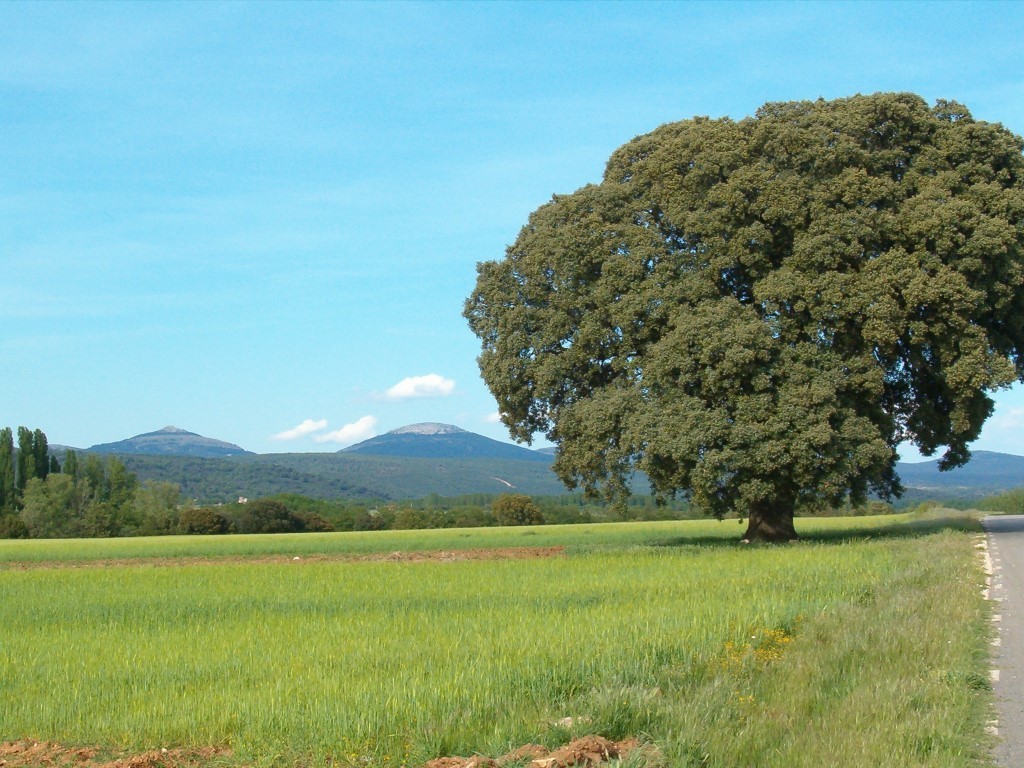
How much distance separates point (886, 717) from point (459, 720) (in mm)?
3340

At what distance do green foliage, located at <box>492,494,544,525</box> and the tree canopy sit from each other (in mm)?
45901

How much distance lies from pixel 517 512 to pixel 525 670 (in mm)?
71066

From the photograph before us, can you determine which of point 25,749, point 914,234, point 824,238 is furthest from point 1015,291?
point 25,749

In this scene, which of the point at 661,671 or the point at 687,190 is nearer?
the point at 661,671

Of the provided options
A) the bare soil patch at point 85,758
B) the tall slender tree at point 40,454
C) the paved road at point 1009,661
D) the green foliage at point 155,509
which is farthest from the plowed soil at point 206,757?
the tall slender tree at point 40,454

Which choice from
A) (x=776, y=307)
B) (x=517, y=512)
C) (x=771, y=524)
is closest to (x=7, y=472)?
(x=517, y=512)

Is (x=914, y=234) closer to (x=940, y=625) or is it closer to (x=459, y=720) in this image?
(x=940, y=625)

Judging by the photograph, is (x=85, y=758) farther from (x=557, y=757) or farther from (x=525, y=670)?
(x=525, y=670)

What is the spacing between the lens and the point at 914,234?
29.0 metres

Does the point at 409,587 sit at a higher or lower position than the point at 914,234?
lower

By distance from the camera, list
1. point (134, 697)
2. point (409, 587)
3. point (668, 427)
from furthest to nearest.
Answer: point (668, 427) → point (409, 587) → point (134, 697)

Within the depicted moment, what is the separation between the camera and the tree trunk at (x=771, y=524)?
1273 inches

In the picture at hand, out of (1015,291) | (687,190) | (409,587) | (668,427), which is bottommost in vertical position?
(409,587)

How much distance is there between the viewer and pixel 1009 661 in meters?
10.5
